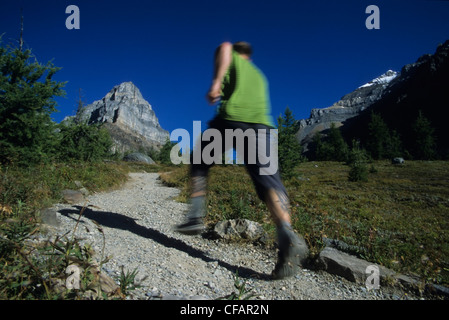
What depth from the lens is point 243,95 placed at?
98.4 inches

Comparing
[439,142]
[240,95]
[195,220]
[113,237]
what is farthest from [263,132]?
[439,142]

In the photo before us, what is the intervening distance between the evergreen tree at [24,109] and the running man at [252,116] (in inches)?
353

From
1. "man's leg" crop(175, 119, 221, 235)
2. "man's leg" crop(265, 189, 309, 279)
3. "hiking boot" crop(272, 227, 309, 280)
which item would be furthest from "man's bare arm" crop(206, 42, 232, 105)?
"hiking boot" crop(272, 227, 309, 280)

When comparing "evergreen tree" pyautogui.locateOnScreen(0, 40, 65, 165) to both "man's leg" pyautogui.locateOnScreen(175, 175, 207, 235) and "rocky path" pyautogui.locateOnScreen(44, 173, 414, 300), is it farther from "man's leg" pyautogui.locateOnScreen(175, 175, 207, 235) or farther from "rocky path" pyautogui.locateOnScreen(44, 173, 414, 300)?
"man's leg" pyautogui.locateOnScreen(175, 175, 207, 235)

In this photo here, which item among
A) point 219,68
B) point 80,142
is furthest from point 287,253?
point 80,142

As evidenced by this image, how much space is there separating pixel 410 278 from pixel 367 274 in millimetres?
420

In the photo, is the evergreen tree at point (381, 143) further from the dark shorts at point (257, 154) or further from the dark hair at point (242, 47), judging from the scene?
the dark shorts at point (257, 154)

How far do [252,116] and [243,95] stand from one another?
25 centimetres

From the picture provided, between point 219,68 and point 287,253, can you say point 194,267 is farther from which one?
point 219,68

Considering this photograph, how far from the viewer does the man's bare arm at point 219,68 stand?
248 cm

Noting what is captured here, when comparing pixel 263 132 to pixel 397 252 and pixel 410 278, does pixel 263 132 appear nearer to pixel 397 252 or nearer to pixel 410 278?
pixel 410 278

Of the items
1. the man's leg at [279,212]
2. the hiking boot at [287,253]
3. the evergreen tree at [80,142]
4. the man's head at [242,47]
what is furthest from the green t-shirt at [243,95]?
the evergreen tree at [80,142]

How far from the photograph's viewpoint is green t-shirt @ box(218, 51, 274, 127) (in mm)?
2463
